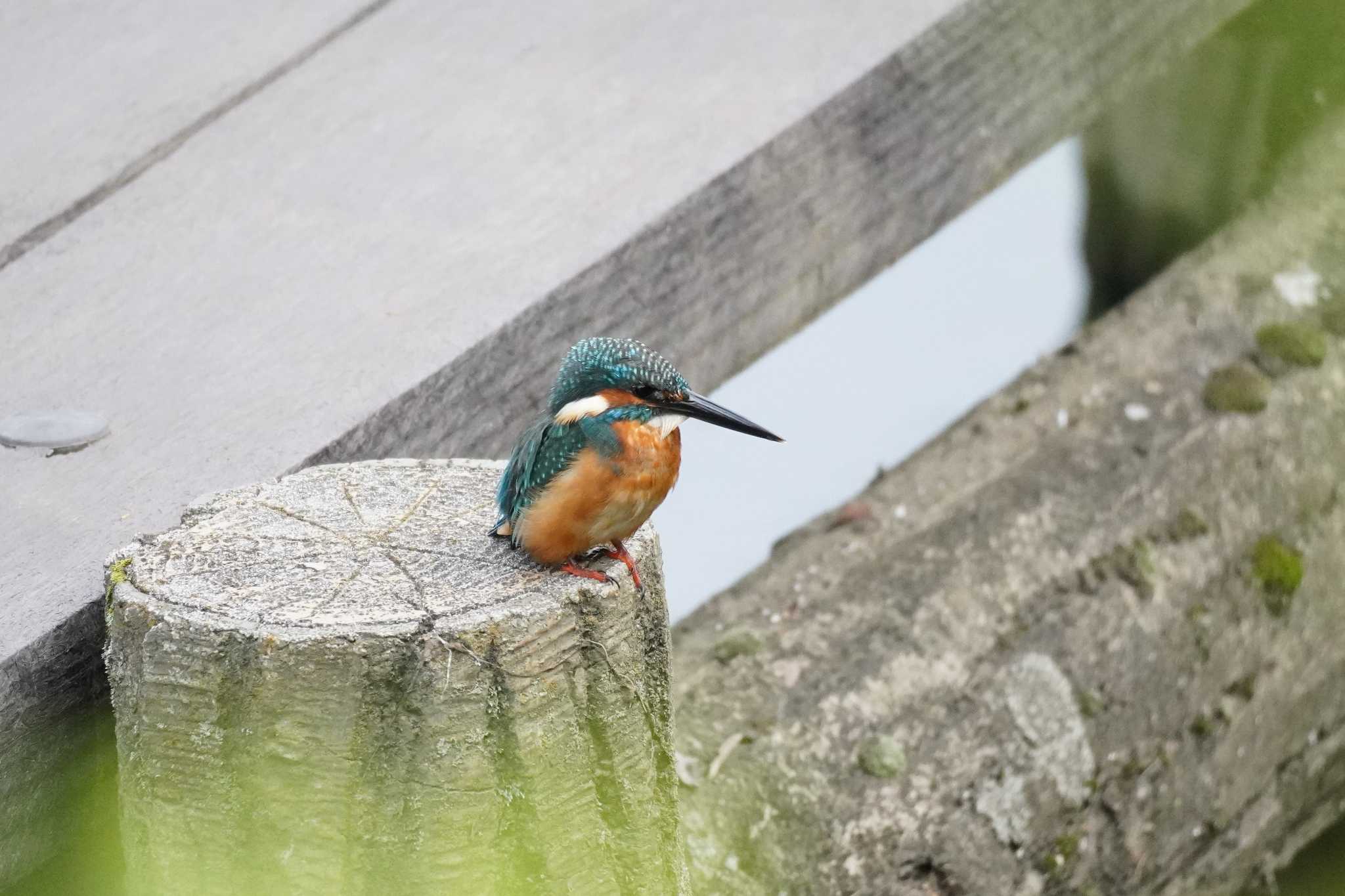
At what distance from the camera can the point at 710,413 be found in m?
1.90

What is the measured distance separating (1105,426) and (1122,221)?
1.36 m

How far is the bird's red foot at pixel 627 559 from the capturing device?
6.14ft

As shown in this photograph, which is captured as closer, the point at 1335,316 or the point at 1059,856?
the point at 1059,856

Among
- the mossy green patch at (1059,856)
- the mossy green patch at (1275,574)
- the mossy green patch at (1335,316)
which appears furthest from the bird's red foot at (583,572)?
the mossy green patch at (1335,316)

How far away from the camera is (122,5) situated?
3.36 m

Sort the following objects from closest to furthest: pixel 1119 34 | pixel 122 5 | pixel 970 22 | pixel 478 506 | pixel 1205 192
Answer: pixel 478 506 < pixel 970 22 < pixel 1119 34 < pixel 122 5 < pixel 1205 192

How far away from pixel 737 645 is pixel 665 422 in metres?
0.75

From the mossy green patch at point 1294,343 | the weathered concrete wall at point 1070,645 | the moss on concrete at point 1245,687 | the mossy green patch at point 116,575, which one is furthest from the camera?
the mossy green patch at point 1294,343

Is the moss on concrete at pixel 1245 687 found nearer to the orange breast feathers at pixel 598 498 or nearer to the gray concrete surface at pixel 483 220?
the gray concrete surface at pixel 483 220

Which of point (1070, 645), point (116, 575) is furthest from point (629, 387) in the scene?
point (1070, 645)

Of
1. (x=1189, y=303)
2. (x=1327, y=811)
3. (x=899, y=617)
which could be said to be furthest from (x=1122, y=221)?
(x=899, y=617)

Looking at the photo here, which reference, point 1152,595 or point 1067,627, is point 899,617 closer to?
point 1067,627

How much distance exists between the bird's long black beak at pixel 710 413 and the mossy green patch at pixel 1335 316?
1631 mm

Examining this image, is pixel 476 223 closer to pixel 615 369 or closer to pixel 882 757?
pixel 615 369
